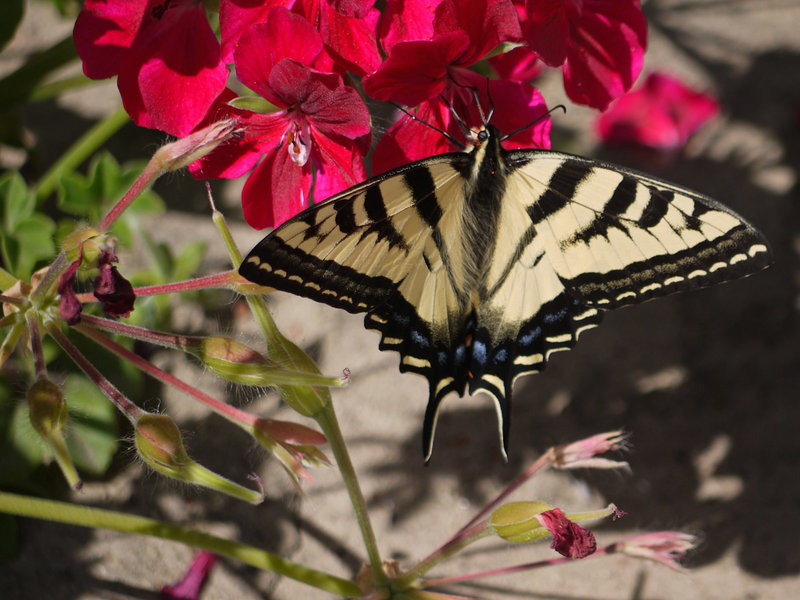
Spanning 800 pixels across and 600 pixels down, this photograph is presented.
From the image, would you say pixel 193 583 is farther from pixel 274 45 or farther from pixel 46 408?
pixel 274 45

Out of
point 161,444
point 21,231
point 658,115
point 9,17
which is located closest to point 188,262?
point 21,231

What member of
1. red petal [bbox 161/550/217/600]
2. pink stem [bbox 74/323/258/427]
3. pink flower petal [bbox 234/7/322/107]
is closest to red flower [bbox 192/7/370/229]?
pink flower petal [bbox 234/7/322/107]

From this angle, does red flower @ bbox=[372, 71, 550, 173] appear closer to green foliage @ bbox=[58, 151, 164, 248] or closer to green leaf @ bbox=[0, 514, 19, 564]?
green foliage @ bbox=[58, 151, 164, 248]

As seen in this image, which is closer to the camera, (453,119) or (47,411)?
(47,411)

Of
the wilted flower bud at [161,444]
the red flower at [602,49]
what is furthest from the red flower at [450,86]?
the wilted flower bud at [161,444]

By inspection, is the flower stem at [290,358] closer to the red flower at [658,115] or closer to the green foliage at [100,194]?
the green foliage at [100,194]

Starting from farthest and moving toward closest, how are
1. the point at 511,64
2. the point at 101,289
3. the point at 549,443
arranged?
the point at 549,443, the point at 511,64, the point at 101,289
